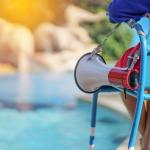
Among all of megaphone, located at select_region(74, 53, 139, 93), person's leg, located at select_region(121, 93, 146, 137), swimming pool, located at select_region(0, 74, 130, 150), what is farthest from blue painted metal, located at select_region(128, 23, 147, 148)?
swimming pool, located at select_region(0, 74, 130, 150)

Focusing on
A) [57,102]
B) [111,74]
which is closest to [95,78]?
[111,74]

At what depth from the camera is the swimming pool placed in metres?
4.88

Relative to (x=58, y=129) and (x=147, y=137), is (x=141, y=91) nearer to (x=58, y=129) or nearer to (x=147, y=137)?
(x=147, y=137)

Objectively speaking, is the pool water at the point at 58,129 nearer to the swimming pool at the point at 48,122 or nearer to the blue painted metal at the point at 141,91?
the swimming pool at the point at 48,122

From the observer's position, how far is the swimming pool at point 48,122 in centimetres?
488

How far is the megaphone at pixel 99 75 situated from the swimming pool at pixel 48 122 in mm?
2045

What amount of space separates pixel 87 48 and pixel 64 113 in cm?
187

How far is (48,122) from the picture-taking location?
247 inches

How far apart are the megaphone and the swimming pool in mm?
2045

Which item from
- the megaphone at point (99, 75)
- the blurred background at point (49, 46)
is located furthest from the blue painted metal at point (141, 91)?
the blurred background at point (49, 46)

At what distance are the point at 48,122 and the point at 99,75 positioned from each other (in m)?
3.91

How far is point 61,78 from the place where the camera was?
336 inches

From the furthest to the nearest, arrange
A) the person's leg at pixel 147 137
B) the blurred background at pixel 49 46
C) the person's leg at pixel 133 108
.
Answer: the blurred background at pixel 49 46 < the person's leg at pixel 133 108 < the person's leg at pixel 147 137

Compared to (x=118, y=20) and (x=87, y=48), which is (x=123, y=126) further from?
(x=118, y=20)
